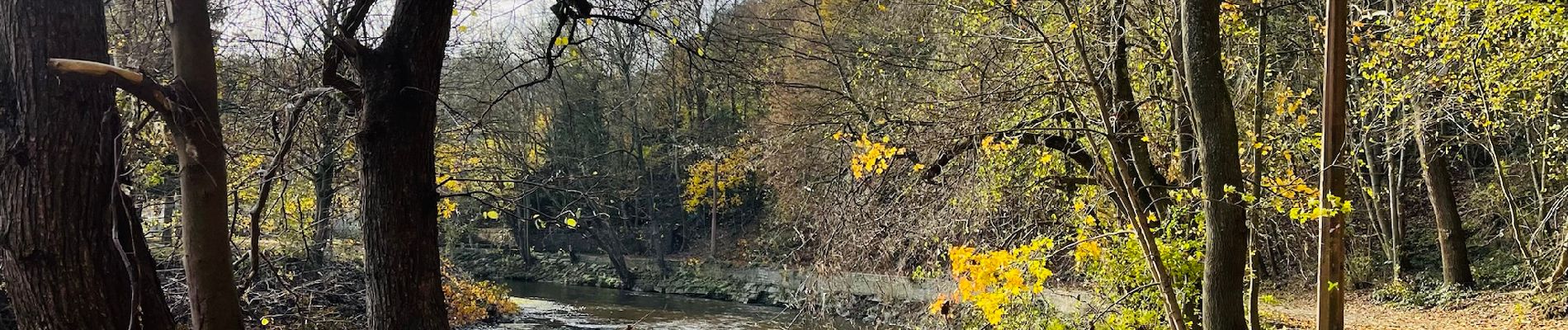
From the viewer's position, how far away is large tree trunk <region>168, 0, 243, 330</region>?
298 cm

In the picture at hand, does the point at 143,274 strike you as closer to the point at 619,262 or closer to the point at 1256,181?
the point at 1256,181

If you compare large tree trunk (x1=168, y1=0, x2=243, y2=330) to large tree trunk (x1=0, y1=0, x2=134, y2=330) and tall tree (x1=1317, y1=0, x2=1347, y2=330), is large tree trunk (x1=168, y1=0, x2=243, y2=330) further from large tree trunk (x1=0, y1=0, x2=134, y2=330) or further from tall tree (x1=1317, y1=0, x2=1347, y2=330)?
tall tree (x1=1317, y1=0, x2=1347, y2=330)

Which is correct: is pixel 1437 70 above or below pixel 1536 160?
above

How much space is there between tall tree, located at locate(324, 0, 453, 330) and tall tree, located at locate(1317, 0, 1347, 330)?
3477 mm

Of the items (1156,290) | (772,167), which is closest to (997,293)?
(1156,290)

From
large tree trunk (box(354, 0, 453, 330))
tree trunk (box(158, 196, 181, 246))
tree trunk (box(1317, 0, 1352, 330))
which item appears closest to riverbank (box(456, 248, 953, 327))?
tree trunk (box(1317, 0, 1352, 330))

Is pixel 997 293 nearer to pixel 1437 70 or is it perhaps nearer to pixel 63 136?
pixel 63 136

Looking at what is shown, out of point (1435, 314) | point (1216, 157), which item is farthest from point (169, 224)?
point (1435, 314)

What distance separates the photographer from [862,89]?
36.0 feet

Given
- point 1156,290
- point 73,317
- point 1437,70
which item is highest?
point 1437,70

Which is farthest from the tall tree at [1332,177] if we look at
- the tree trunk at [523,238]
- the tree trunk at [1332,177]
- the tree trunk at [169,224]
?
the tree trunk at [523,238]

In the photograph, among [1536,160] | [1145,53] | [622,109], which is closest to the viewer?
[1145,53]

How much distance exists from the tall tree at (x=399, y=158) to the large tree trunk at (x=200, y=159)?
78cm

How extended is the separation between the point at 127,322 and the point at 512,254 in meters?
25.7
